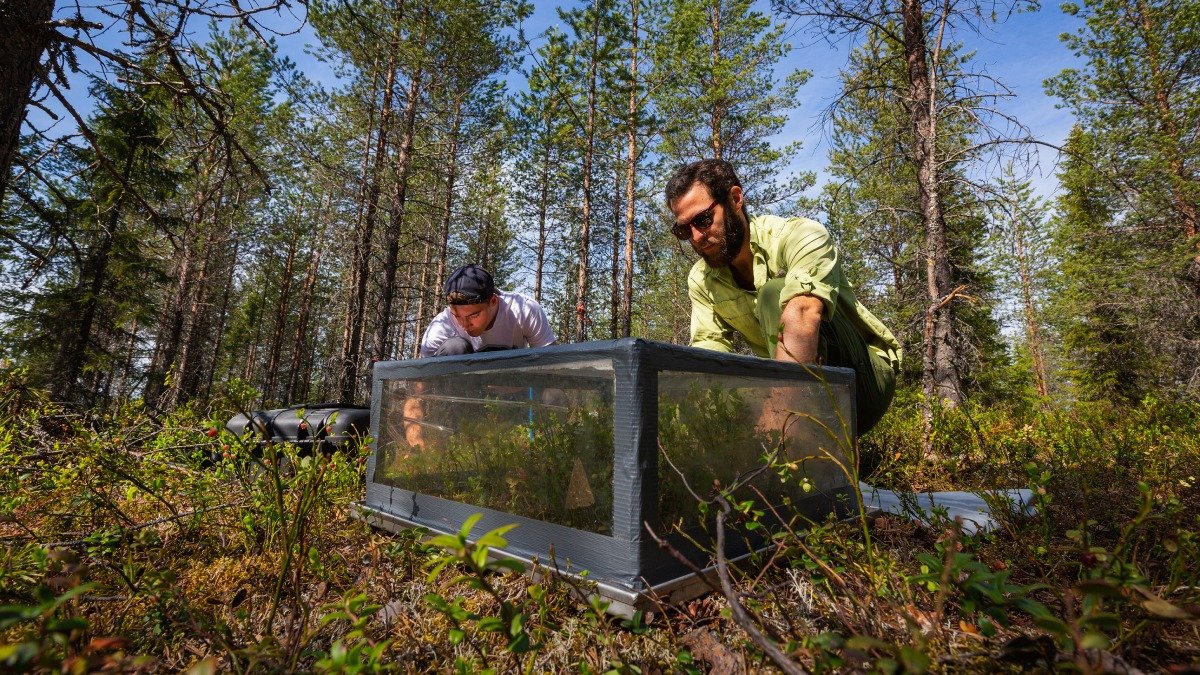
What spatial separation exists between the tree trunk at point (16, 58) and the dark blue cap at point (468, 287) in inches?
80.1

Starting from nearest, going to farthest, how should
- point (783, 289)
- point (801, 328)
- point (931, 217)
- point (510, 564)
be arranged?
point (510, 564), point (801, 328), point (783, 289), point (931, 217)

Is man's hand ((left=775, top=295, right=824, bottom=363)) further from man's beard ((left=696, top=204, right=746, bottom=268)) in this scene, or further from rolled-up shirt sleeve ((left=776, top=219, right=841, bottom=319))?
man's beard ((left=696, top=204, right=746, bottom=268))

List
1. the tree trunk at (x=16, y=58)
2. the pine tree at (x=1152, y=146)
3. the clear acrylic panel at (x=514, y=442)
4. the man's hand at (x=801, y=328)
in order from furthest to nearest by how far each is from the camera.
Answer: the pine tree at (x=1152, y=146)
the tree trunk at (x=16, y=58)
the man's hand at (x=801, y=328)
the clear acrylic panel at (x=514, y=442)

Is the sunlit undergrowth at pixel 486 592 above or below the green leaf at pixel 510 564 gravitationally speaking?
below

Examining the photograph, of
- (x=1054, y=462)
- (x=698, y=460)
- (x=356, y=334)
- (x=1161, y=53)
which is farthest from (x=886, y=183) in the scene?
(x=698, y=460)

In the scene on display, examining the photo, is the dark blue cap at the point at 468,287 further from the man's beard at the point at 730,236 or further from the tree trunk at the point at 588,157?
the tree trunk at the point at 588,157

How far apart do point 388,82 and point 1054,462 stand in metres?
12.5

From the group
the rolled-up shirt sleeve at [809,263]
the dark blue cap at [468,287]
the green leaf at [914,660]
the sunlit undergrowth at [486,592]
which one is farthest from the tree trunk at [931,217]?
the green leaf at [914,660]

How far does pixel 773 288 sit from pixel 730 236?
1.45 feet

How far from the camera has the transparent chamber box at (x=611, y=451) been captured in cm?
136

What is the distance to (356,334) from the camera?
1029 centimetres

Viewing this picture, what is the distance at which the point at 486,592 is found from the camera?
1.37 m

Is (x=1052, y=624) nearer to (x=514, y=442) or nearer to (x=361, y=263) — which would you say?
(x=514, y=442)

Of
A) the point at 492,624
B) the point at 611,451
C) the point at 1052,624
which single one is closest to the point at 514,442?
the point at 611,451
